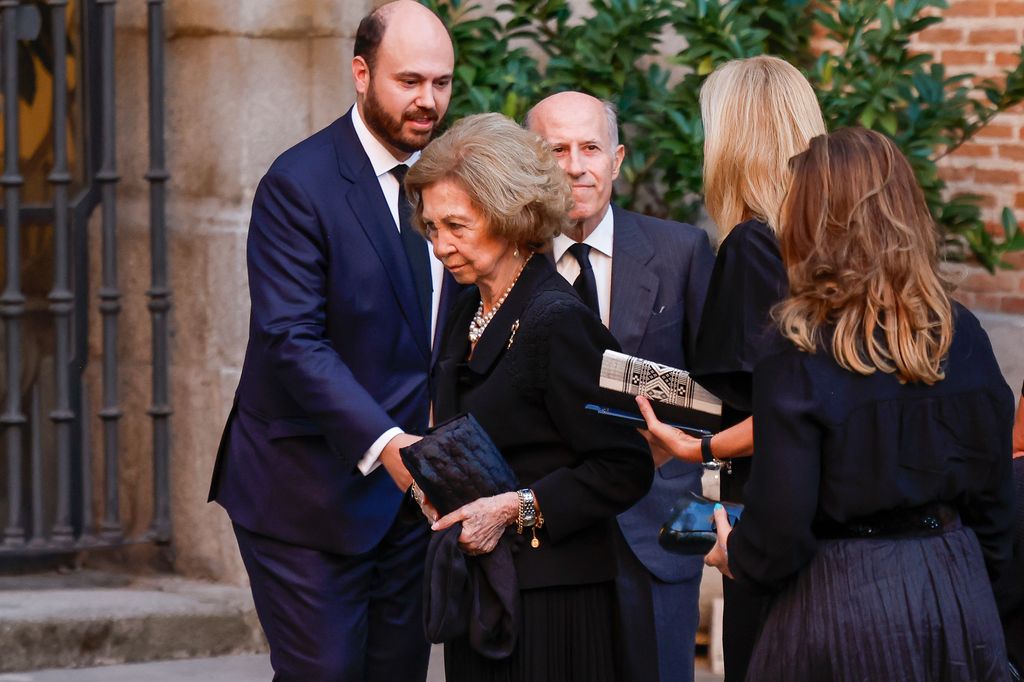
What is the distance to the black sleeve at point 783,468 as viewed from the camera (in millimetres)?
2910

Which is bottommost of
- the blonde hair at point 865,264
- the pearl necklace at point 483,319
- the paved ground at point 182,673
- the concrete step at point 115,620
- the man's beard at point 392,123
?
the paved ground at point 182,673

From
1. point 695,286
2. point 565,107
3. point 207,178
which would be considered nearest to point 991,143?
point 695,286

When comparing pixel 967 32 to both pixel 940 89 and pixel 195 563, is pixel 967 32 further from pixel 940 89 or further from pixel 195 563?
pixel 195 563

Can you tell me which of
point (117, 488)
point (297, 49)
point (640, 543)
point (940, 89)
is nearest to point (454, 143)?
point (640, 543)

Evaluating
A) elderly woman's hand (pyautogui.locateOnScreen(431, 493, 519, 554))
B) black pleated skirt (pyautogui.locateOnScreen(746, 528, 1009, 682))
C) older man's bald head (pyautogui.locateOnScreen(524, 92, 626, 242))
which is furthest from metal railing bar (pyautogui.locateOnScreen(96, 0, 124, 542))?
black pleated skirt (pyautogui.locateOnScreen(746, 528, 1009, 682))

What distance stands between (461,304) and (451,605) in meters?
0.69

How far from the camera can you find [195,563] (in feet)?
19.0

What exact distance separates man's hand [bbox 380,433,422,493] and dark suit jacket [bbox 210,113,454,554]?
116mm

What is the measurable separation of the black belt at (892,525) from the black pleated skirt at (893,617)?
0.01 meters

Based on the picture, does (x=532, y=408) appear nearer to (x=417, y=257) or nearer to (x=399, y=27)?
(x=417, y=257)

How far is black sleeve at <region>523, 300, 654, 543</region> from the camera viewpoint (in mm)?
3295

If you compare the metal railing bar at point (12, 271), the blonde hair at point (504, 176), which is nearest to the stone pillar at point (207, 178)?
the metal railing bar at point (12, 271)

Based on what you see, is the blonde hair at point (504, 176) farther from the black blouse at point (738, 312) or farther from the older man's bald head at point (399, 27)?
the older man's bald head at point (399, 27)

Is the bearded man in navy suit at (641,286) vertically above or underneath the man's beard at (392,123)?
underneath
